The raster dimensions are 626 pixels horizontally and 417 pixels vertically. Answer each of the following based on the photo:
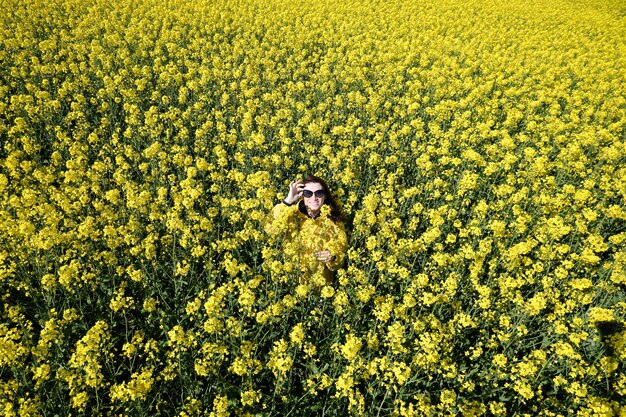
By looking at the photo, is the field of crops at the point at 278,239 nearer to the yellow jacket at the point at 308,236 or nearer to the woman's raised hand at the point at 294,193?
the yellow jacket at the point at 308,236

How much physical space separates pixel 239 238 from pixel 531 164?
18.7ft

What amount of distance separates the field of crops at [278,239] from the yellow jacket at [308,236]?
0.23m

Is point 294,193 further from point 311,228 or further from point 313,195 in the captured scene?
point 311,228

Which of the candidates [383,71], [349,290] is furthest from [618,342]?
[383,71]

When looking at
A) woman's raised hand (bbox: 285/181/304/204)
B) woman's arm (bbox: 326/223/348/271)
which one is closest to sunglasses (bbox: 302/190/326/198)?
woman's raised hand (bbox: 285/181/304/204)

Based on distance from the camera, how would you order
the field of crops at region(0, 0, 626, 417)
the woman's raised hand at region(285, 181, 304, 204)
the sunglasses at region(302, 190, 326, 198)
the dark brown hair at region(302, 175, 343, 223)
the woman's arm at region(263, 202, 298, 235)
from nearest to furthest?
the field of crops at region(0, 0, 626, 417) → the woman's arm at region(263, 202, 298, 235) → the sunglasses at region(302, 190, 326, 198) → the dark brown hair at region(302, 175, 343, 223) → the woman's raised hand at region(285, 181, 304, 204)

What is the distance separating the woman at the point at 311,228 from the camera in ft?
15.0

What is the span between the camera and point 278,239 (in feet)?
15.4

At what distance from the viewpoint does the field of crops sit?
3570mm

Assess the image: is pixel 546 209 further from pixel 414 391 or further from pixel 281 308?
pixel 281 308

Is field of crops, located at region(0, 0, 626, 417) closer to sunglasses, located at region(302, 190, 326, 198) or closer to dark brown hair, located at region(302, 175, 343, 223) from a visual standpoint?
dark brown hair, located at region(302, 175, 343, 223)

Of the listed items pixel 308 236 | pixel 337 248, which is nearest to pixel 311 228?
pixel 308 236

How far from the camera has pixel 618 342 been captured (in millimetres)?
3914

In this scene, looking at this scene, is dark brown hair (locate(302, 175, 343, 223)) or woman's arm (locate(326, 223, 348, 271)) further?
dark brown hair (locate(302, 175, 343, 223))
